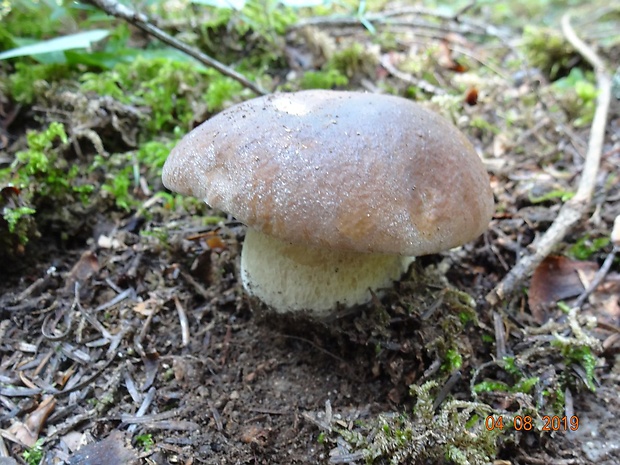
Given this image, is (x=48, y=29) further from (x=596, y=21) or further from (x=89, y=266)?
(x=596, y=21)

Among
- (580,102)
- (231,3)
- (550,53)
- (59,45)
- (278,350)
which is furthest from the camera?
(550,53)

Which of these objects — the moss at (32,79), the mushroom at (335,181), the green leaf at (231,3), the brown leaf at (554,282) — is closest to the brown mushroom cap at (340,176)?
the mushroom at (335,181)

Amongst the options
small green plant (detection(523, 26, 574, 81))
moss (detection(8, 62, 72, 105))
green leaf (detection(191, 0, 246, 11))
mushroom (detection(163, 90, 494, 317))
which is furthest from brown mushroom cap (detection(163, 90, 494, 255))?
small green plant (detection(523, 26, 574, 81))

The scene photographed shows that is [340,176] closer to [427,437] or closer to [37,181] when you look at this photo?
[427,437]

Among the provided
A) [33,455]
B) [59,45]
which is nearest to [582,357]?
[33,455]

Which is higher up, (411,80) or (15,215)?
(411,80)

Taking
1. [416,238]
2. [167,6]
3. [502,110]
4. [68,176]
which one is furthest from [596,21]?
[68,176]
